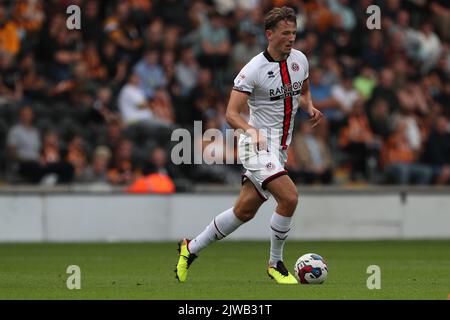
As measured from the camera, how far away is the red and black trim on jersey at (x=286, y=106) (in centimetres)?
1134

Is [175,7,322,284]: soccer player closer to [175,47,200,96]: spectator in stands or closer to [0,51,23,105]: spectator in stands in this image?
[0,51,23,105]: spectator in stands

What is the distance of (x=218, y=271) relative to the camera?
1316 centimetres

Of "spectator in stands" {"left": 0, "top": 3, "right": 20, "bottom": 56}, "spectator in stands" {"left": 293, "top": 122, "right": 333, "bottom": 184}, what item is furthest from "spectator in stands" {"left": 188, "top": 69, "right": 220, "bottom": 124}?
"spectator in stands" {"left": 0, "top": 3, "right": 20, "bottom": 56}

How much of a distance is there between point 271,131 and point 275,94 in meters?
0.35

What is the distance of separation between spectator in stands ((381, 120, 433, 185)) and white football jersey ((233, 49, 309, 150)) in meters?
10.0

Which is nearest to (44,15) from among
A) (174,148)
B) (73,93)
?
(73,93)

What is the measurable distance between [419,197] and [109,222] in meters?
5.19

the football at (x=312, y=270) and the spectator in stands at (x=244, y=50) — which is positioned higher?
the spectator in stands at (x=244, y=50)

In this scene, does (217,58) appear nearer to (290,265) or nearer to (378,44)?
(378,44)

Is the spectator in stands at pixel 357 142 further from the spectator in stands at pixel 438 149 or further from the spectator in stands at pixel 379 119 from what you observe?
the spectator in stands at pixel 438 149

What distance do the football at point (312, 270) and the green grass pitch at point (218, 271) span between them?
0.11 m

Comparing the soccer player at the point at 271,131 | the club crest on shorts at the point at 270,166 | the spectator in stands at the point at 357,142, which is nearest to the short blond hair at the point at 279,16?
the soccer player at the point at 271,131

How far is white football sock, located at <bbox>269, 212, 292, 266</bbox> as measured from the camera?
36.9ft

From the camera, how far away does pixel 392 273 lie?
12648 mm
